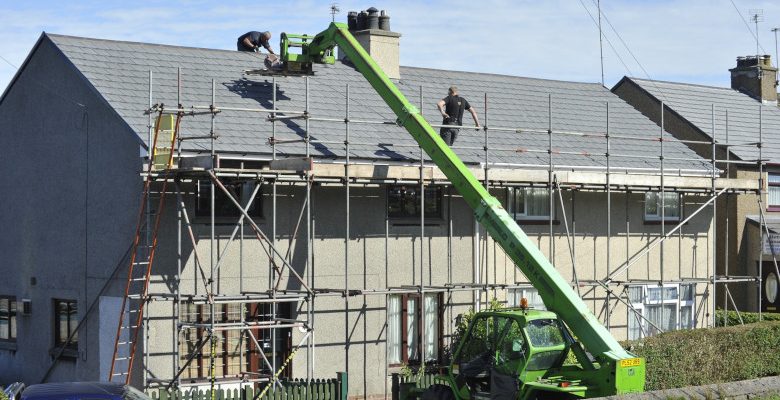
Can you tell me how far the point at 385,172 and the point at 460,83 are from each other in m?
6.89

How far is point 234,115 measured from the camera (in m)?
22.2

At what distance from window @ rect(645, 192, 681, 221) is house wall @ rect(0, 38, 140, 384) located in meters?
12.0

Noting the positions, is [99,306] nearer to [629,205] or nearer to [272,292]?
[272,292]

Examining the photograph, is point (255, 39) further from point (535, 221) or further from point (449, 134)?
point (535, 221)

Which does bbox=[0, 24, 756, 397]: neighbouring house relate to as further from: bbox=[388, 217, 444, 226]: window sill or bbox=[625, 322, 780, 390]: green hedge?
bbox=[625, 322, 780, 390]: green hedge

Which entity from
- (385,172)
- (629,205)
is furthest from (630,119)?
(385,172)

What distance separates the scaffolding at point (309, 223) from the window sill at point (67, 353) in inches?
92.7

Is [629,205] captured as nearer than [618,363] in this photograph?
No

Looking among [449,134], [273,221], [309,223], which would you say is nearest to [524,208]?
[449,134]

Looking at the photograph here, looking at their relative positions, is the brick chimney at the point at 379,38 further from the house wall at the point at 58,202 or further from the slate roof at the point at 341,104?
the house wall at the point at 58,202

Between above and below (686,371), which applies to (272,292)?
above

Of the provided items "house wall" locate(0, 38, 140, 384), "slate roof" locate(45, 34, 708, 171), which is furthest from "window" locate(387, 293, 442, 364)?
"house wall" locate(0, 38, 140, 384)

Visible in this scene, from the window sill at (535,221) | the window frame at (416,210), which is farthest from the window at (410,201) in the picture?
the window sill at (535,221)

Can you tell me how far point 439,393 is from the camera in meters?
17.8
